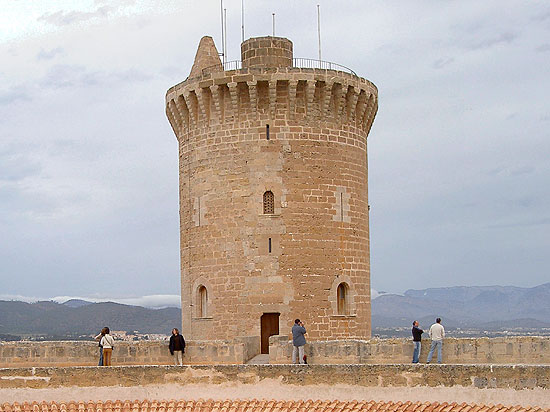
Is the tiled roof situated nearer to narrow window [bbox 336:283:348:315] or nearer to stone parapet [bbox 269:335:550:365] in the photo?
stone parapet [bbox 269:335:550:365]

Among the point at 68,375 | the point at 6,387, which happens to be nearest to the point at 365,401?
the point at 68,375

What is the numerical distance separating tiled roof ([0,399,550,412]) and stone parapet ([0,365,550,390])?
43cm

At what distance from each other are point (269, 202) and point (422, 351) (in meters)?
7.30

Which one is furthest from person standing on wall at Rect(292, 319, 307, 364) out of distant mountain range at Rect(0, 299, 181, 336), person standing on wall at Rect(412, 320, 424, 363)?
distant mountain range at Rect(0, 299, 181, 336)

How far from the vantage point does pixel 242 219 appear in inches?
1069

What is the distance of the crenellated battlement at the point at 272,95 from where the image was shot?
89.7ft

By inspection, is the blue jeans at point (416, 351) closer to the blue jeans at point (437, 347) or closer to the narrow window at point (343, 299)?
the blue jeans at point (437, 347)

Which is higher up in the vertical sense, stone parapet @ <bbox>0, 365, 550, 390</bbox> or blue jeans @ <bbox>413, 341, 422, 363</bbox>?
blue jeans @ <bbox>413, 341, 422, 363</bbox>

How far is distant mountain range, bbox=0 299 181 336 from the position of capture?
116875 millimetres

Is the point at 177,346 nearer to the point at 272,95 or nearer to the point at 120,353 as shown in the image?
the point at 120,353

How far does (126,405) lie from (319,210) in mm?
9168

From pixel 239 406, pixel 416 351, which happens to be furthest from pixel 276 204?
pixel 239 406

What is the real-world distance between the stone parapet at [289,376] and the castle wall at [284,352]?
1.64 m

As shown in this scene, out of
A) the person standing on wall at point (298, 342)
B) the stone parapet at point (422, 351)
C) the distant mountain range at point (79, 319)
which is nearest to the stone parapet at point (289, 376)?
the person standing on wall at point (298, 342)
